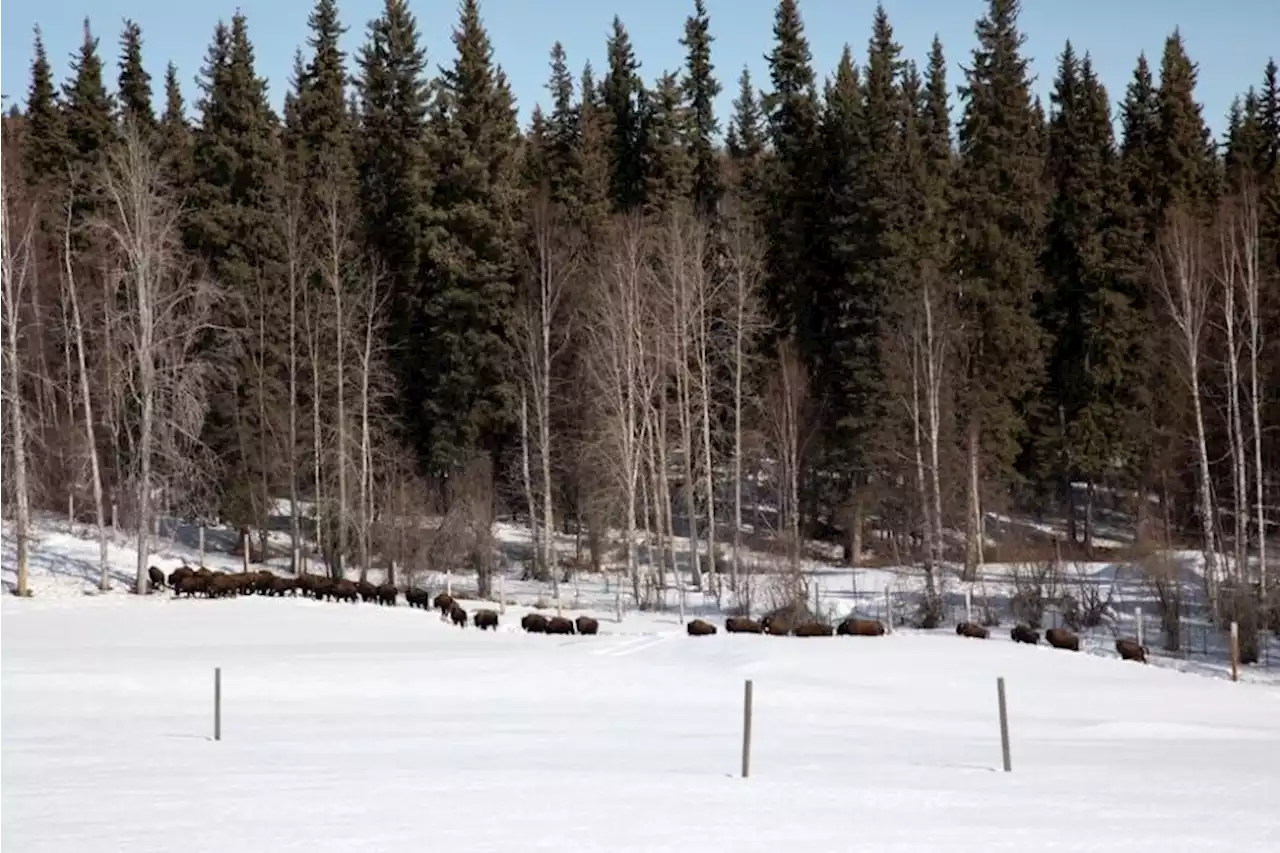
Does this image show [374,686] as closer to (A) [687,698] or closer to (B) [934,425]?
(A) [687,698]

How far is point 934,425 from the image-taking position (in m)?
41.0

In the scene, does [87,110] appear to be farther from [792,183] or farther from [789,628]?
[789,628]

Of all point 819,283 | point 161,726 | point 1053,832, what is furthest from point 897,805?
point 819,283

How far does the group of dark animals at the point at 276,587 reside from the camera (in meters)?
37.8

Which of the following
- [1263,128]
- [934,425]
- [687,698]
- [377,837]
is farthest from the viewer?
[1263,128]

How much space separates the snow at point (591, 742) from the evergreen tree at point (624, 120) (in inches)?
1337

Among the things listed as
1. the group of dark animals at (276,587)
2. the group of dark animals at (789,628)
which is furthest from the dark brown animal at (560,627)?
the group of dark animals at (276,587)

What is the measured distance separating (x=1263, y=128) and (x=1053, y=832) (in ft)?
227

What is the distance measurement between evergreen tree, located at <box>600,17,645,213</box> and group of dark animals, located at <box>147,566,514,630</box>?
1108 inches

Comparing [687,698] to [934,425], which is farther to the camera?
[934,425]

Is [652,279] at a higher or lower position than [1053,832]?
higher

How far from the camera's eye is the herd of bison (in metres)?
31.8

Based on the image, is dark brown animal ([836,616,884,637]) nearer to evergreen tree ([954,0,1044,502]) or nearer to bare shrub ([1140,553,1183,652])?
bare shrub ([1140,553,1183,652])

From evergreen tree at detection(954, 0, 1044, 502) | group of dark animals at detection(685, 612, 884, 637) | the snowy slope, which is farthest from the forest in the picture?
the snowy slope
